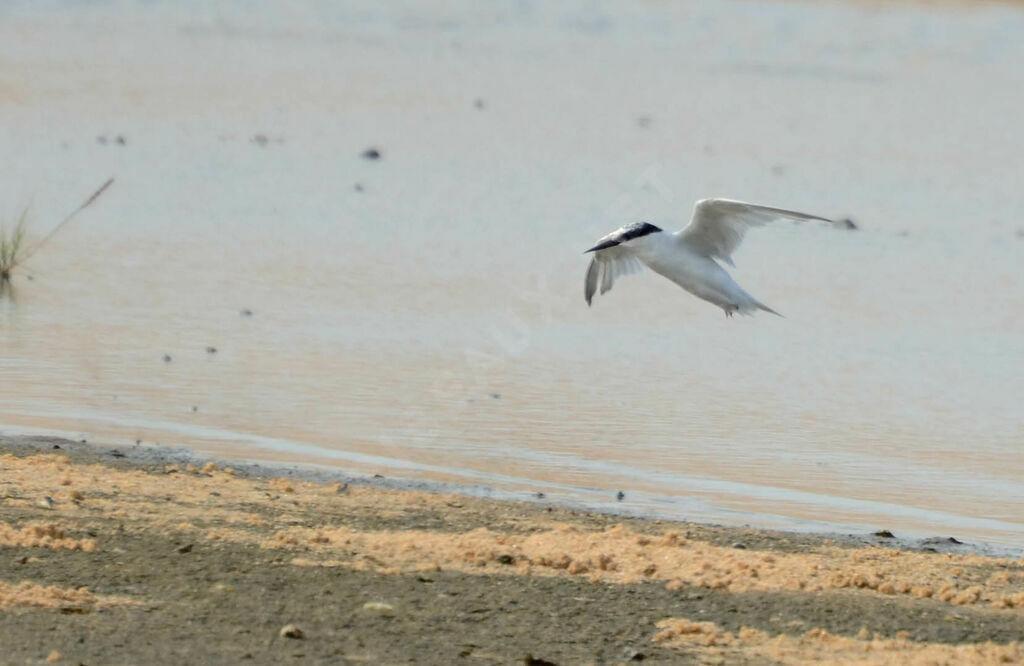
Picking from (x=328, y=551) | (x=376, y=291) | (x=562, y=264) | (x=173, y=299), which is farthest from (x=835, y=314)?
(x=328, y=551)

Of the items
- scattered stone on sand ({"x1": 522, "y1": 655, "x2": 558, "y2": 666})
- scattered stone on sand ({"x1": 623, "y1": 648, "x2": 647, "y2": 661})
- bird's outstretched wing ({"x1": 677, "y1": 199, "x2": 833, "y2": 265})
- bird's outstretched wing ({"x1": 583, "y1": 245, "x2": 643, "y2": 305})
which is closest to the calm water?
bird's outstretched wing ({"x1": 583, "y1": 245, "x2": 643, "y2": 305})

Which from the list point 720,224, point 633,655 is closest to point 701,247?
point 720,224

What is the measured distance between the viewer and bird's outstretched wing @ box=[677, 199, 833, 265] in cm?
877

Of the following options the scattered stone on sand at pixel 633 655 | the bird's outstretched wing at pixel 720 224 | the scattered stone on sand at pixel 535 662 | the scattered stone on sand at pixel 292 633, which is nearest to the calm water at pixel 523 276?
the bird's outstretched wing at pixel 720 224

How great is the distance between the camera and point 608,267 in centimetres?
943

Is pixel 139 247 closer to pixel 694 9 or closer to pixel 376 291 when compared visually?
pixel 376 291

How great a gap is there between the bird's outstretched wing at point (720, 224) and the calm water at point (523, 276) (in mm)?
893

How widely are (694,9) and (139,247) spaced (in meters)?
19.9

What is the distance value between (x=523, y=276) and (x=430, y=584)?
6.36 m

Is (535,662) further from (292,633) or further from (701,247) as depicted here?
(701,247)

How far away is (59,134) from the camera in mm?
17375

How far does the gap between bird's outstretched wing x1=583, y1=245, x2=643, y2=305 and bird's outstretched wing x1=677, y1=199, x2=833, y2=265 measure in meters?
0.37

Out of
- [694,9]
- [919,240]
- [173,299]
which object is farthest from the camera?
[694,9]

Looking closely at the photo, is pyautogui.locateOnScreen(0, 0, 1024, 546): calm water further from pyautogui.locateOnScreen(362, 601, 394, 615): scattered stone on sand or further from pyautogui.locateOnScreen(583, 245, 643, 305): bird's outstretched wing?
pyautogui.locateOnScreen(362, 601, 394, 615): scattered stone on sand
